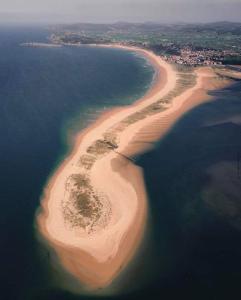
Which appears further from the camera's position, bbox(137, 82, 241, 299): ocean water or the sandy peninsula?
the sandy peninsula

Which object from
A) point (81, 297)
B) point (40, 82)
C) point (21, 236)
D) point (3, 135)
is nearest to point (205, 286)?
point (81, 297)

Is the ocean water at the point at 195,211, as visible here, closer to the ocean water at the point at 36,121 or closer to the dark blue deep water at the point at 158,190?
the dark blue deep water at the point at 158,190

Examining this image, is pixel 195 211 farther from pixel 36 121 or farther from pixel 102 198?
pixel 36 121

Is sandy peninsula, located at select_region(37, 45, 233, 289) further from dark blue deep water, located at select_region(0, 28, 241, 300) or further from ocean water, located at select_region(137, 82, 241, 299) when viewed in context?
ocean water, located at select_region(137, 82, 241, 299)

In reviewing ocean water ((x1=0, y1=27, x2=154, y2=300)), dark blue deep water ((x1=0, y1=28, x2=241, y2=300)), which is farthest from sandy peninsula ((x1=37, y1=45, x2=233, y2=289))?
ocean water ((x1=0, y1=27, x2=154, y2=300))

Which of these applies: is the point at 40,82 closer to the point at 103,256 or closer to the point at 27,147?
the point at 27,147

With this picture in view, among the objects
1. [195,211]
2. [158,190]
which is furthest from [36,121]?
[195,211]
